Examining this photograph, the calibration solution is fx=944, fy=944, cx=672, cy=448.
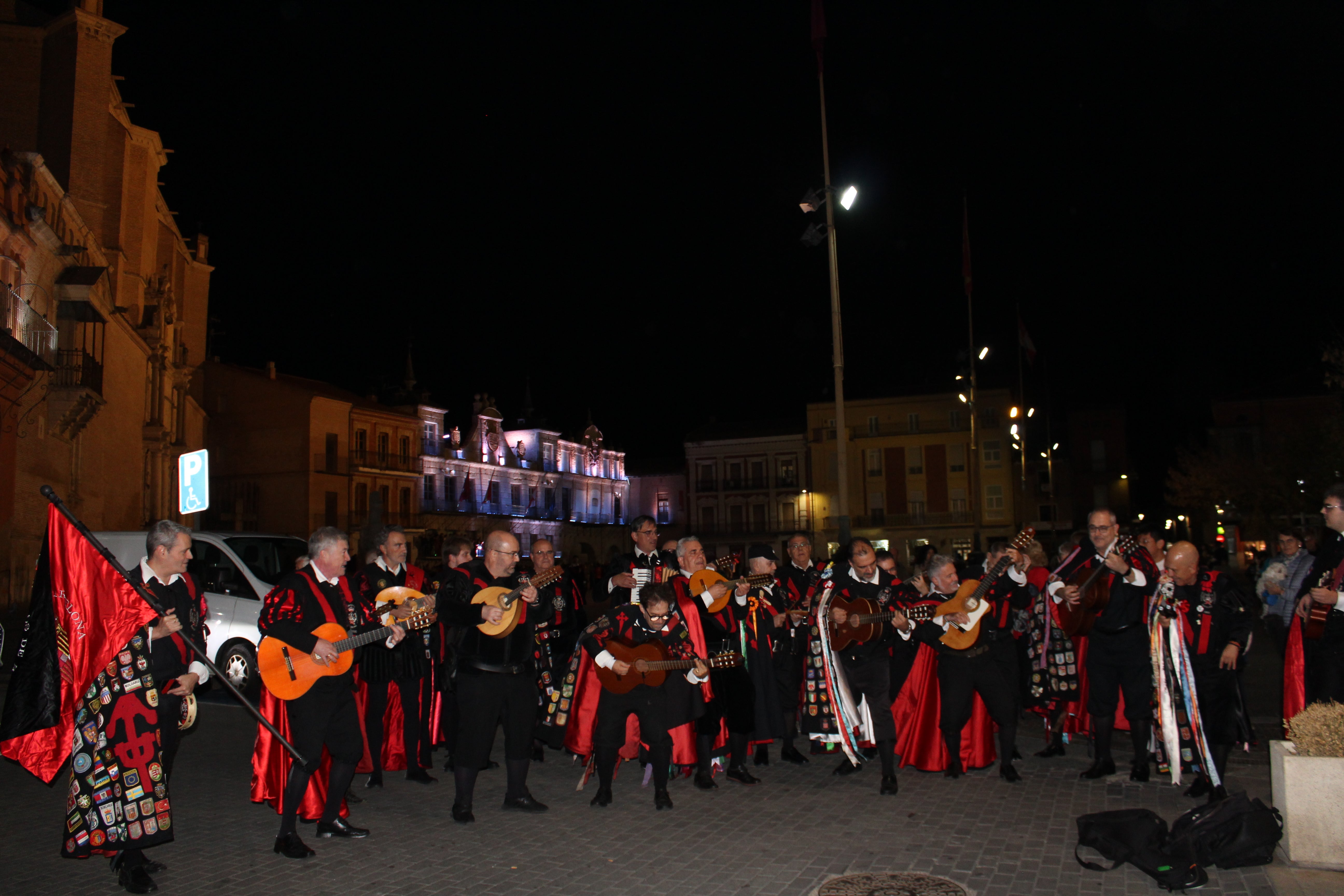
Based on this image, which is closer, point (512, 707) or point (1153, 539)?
point (512, 707)

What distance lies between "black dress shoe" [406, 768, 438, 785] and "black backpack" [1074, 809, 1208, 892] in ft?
16.6

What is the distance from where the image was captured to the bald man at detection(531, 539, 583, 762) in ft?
23.4

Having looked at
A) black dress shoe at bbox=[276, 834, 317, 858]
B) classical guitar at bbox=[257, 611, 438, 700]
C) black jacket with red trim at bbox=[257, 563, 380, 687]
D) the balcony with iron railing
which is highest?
the balcony with iron railing

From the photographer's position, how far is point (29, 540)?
23125 mm

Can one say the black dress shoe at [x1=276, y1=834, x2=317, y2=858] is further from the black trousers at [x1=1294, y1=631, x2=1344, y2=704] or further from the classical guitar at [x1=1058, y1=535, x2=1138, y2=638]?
the black trousers at [x1=1294, y1=631, x2=1344, y2=704]

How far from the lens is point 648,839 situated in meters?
6.23

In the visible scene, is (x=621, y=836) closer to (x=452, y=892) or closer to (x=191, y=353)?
(x=452, y=892)

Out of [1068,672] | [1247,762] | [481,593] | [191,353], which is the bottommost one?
[1247,762]

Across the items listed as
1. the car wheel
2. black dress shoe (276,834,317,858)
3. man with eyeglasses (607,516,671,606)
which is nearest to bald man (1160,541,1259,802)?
man with eyeglasses (607,516,671,606)

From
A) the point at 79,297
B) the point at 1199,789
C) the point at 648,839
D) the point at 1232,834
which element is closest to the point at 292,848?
the point at 648,839

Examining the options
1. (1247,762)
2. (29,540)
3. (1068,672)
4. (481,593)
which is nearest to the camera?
(481,593)

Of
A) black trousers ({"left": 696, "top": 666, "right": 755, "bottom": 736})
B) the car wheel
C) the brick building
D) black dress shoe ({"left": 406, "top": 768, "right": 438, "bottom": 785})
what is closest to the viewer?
black trousers ({"left": 696, "top": 666, "right": 755, "bottom": 736})

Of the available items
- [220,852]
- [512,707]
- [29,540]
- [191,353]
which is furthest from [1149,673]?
[191,353]

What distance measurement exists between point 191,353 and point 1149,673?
43.5 m
